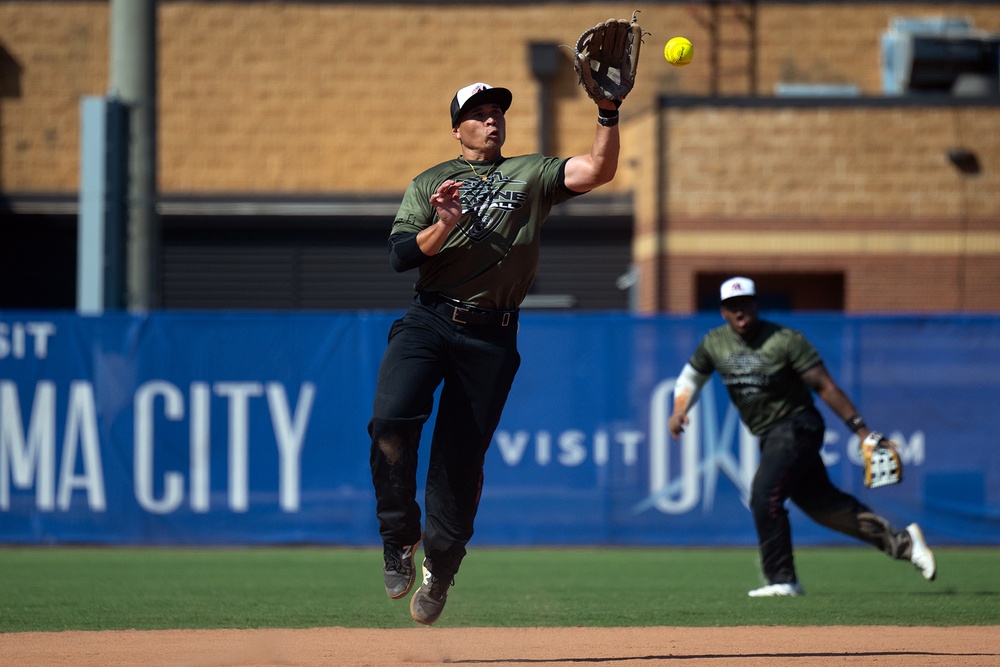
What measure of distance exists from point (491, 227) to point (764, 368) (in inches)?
146

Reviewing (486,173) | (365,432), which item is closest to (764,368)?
(486,173)

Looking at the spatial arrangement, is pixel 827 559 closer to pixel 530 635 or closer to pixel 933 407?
pixel 933 407

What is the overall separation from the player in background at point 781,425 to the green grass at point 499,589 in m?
0.34

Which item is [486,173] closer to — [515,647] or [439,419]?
[439,419]

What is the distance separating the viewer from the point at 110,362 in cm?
1305

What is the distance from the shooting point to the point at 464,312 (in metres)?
6.08

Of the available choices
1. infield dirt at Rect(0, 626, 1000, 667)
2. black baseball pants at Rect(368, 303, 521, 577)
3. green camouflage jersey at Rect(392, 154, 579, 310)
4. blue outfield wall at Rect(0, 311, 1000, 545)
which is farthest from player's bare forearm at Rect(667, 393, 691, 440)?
blue outfield wall at Rect(0, 311, 1000, 545)

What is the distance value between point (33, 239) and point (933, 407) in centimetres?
1340

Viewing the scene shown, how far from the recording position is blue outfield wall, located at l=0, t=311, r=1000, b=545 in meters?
12.9

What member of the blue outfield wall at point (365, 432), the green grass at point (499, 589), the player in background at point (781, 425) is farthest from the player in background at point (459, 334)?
the blue outfield wall at point (365, 432)

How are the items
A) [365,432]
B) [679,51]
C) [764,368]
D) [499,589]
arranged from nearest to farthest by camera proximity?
1. [679,51]
2. [764,368]
3. [499,589]
4. [365,432]

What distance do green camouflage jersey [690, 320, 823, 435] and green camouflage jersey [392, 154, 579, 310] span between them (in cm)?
348

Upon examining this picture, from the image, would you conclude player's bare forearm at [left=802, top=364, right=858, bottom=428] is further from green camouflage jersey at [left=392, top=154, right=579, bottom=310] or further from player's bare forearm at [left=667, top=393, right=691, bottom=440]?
green camouflage jersey at [left=392, top=154, right=579, bottom=310]

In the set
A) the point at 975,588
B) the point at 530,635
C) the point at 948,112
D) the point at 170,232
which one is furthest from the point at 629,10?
the point at 530,635
